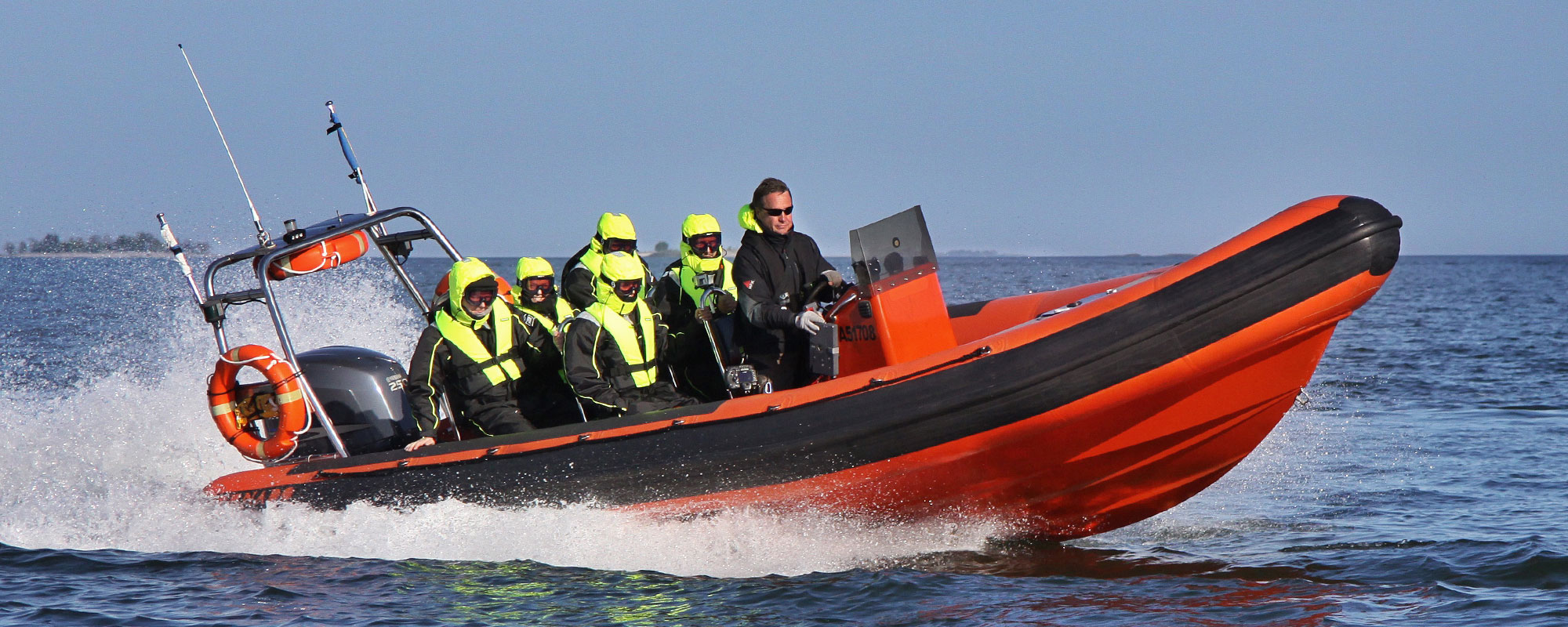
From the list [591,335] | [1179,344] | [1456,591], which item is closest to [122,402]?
[591,335]

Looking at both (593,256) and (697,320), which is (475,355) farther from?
(593,256)

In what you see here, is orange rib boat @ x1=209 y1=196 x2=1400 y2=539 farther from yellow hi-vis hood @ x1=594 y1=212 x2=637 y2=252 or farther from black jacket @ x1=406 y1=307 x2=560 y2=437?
yellow hi-vis hood @ x1=594 y1=212 x2=637 y2=252

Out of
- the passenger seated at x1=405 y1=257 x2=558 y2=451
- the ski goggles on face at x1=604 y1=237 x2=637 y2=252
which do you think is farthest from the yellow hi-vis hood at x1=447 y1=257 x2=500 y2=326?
the ski goggles on face at x1=604 y1=237 x2=637 y2=252

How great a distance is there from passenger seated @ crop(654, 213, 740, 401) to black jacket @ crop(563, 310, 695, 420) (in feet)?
0.70

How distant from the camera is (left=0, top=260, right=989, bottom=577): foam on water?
4.94m

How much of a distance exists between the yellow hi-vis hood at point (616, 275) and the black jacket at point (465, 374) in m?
0.39

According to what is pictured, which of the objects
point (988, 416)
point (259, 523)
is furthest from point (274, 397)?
point (988, 416)

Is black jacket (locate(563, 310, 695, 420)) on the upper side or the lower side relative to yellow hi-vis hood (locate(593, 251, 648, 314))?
lower

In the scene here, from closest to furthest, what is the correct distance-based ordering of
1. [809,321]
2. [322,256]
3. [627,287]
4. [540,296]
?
[809,321] < [627,287] < [540,296] < [322,256]

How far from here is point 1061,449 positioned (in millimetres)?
4645

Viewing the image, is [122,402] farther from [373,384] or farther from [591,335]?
[591,335]

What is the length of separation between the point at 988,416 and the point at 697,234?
1.70 m

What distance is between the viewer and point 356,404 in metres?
5.59

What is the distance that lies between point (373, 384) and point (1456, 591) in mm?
4506
